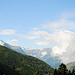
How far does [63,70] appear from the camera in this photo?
145 ft
